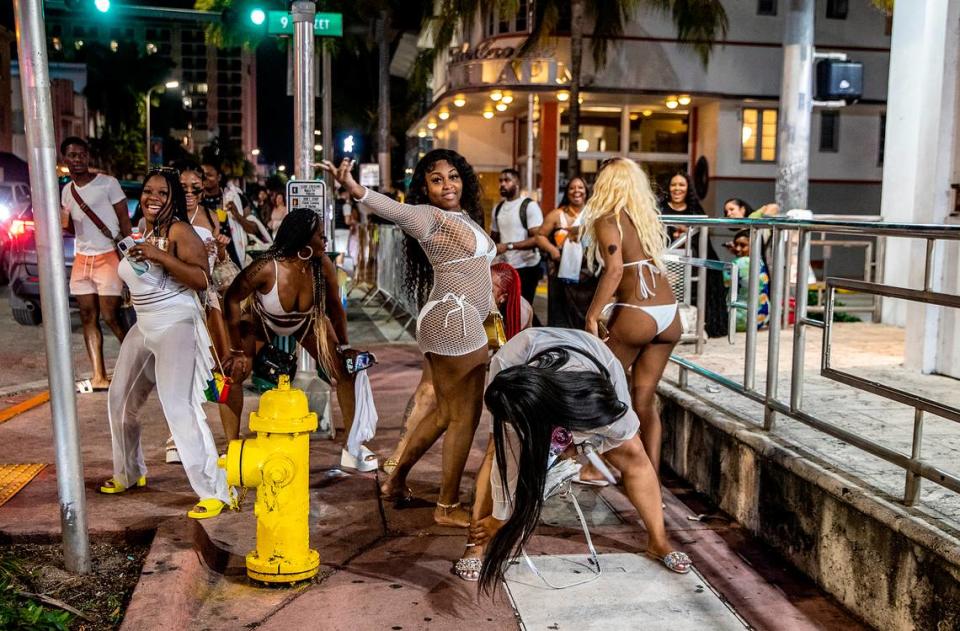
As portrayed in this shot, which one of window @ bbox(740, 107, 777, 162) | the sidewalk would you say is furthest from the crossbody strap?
window @ bbox(740, 107, 777, 162)

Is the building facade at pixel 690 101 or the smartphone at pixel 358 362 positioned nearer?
the smartphone at pixel 358 362

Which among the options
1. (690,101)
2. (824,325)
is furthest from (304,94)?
(690,101)

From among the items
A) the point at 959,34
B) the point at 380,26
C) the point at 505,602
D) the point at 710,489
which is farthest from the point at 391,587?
the point at 380,26

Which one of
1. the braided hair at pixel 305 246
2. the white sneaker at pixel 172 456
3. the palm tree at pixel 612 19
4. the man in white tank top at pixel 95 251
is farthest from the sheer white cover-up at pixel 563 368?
the palm tree at pixel 612 19

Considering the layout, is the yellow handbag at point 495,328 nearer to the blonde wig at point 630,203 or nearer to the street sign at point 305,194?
the blonde wig at point 630,203

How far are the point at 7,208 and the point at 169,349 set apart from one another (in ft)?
46.6

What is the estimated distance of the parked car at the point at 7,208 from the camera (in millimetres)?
16184

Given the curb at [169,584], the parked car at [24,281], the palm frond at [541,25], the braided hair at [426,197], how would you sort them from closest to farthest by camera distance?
the curb at [169,584] → the braided hair at [426,197] → the parked car at [24,281] → the palm frond at [541,25]

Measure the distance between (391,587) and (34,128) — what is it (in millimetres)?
2375

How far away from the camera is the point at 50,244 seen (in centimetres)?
373

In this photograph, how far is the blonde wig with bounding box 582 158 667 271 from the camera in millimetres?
5043

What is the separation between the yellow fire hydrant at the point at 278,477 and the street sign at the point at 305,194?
260 centimetres

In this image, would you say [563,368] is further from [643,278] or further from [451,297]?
[643,278]

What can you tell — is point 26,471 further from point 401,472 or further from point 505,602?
point 505,602
